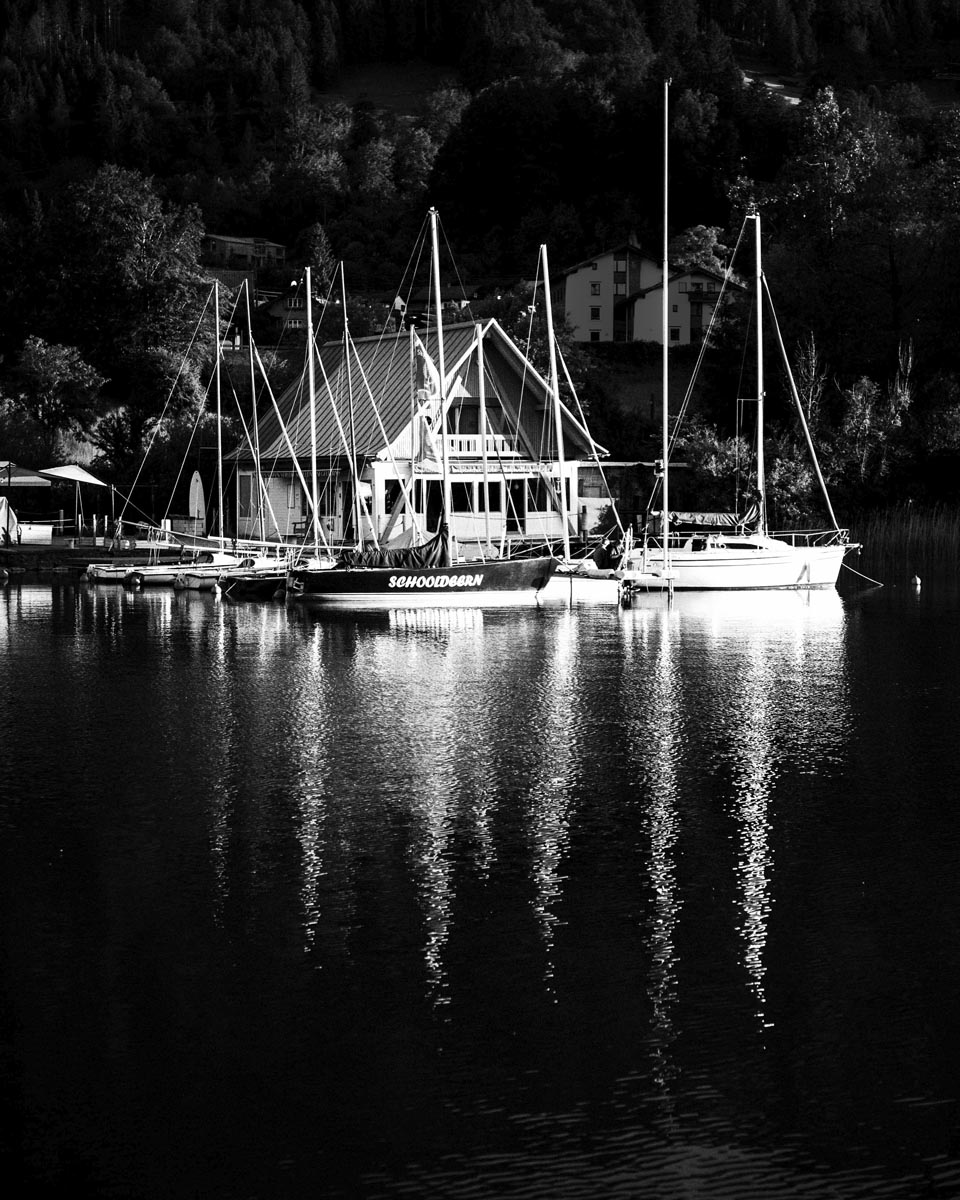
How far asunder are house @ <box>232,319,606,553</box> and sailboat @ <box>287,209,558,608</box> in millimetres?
12142

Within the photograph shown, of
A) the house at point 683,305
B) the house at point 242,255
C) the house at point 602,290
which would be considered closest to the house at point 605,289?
the house at point 602,290

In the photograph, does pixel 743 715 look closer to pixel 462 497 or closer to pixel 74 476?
pixel 462 497

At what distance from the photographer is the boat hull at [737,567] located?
45.2 metres

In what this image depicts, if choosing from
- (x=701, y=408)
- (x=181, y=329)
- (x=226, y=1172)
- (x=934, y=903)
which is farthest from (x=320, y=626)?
(x=181, y=329)

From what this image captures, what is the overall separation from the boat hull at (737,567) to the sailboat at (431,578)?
6.09m

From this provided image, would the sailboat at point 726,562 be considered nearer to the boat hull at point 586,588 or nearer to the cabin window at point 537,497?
the boat hull at point 586,588

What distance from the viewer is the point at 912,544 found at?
183 feet

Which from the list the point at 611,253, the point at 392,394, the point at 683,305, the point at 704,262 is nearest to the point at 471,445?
the point at 392,394

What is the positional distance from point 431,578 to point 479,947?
27268 millimetres

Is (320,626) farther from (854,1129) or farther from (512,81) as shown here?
(512,81)

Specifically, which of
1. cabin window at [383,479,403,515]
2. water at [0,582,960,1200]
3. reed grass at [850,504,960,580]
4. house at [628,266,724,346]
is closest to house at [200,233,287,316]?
house at [628,266,724,346]

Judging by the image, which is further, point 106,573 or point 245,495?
point 245,495

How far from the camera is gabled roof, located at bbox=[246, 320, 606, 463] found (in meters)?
55.2

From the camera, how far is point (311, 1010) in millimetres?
10320
